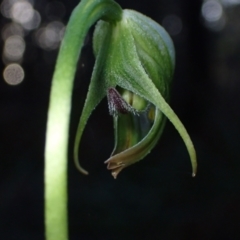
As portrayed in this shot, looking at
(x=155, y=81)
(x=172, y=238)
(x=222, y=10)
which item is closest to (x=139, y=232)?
(x=172, y=238)

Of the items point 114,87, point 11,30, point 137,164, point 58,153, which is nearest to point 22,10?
point 11,30

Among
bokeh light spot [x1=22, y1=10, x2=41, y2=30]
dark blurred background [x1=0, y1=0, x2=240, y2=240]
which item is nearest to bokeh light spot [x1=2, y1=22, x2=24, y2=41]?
dark blurred background [x1=0, y1=0, x2=240, y2=240]

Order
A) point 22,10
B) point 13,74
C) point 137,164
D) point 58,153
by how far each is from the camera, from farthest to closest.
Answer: point 22,10
point 13,74
point 137,164
point 58,153

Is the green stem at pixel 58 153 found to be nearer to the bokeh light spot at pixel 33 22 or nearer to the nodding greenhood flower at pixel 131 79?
the nodding greenhood flower at pixel 131 79

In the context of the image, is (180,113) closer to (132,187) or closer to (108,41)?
(132,187)

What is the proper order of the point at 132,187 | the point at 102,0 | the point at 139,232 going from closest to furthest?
the point at 102,0
the point at 139,232
the point at 132,187

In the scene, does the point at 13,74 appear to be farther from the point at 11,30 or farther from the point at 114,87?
the point at 114,87

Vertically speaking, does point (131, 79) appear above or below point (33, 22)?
below

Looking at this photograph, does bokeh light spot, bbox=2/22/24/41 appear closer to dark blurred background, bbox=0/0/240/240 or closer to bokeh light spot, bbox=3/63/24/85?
dark blurred background, bbox=0/0/240/240
